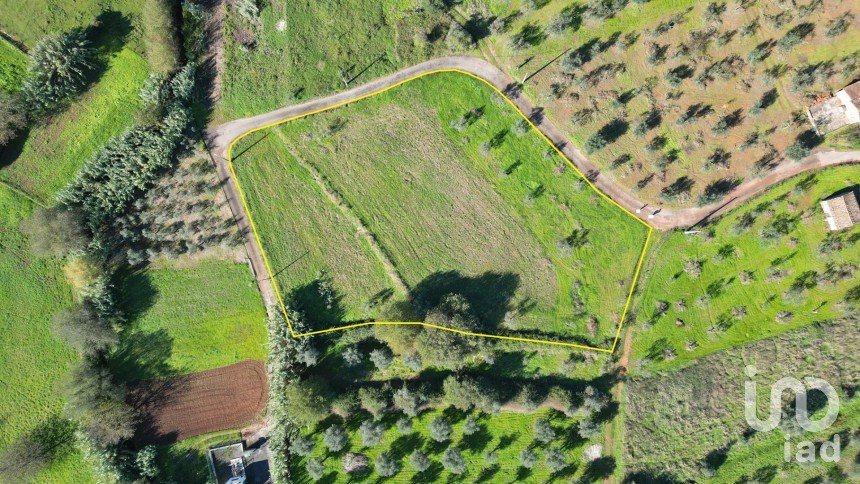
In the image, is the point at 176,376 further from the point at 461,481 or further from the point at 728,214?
the point at 728,214

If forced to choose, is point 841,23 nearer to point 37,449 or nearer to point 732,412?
point 732,412

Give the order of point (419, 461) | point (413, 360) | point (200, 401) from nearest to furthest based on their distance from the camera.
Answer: point (413, 360)
point (419, 461)
point (200, 401)

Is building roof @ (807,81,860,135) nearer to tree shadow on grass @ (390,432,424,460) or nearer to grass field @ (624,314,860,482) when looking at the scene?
grass field @ (624,314,860,482)

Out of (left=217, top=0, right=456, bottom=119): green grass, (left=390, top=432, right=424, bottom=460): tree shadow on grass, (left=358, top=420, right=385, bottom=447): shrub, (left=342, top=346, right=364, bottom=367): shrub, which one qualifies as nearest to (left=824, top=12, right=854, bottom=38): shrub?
(left=217, top=0, right=456, bottom=119): green grass

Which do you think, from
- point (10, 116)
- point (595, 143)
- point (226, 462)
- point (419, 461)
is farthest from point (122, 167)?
point (595, 143)

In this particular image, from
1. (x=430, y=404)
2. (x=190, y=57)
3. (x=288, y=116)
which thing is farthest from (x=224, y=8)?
(x=430, y=404)
